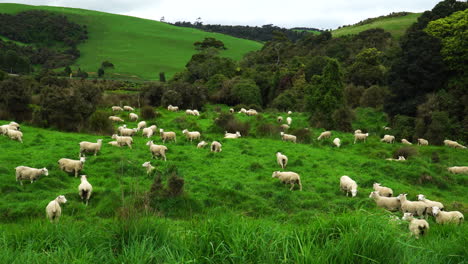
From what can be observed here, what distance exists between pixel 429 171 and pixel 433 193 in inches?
90.2

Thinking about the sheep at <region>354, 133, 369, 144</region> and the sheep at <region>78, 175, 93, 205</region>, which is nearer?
the sheep at <region>78, 175, 93, 205</region>

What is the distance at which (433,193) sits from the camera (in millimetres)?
13812

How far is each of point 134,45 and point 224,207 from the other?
13204 cm

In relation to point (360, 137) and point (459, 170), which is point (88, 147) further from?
point (459, 170)

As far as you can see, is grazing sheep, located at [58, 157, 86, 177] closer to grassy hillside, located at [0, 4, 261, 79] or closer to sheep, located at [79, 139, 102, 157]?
sheep, located at [79, 139, 102, 157]

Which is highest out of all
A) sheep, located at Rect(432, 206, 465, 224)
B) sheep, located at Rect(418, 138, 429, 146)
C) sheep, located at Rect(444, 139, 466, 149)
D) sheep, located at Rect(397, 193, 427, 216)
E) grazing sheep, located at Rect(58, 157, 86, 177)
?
sheep, located at Rect(432, 206, 465, 224)

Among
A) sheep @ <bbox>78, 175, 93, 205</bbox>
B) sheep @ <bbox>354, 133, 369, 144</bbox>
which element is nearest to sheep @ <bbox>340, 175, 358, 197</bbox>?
sheep @ <bbox>78, 175, 93, 205</bbox>

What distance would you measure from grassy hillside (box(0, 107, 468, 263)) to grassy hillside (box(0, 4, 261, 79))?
265ft

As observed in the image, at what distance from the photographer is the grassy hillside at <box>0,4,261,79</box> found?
10484cm

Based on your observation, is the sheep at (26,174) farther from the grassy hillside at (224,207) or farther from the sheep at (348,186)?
the sheep at (348,186)

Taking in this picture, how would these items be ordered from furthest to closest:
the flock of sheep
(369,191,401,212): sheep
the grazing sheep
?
the grazing sheep → (369,191,401,212): sheep → the flock of sheep

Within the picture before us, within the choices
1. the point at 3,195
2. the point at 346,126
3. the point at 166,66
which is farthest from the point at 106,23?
the point at 3,195

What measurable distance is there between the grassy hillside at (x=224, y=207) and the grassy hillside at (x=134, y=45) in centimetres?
8065

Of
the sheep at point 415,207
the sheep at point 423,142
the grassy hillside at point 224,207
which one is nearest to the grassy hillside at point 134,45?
the grassy hillside at point 224,207
